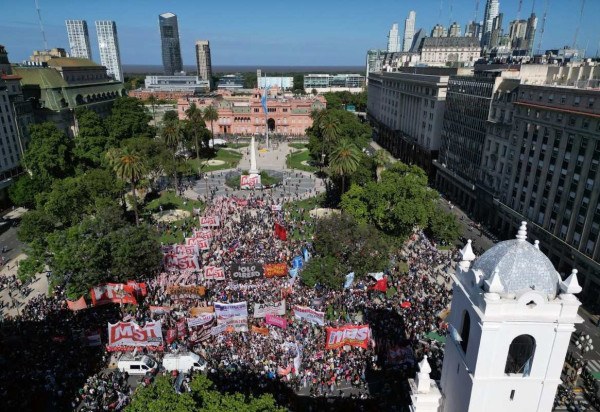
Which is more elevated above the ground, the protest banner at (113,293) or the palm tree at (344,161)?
the palm tree at (344,161)

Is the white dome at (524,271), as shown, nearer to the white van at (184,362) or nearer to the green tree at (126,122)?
the white van at (184,362)

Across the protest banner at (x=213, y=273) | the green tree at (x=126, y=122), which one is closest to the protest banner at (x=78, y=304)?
the protest banner at (x=213, y=273)

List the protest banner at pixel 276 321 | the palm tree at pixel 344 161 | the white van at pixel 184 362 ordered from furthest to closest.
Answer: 1. the palm tree at pixel 344 161
2. the protest banner at pixel 276 321
3. the white van at pixel 184 362

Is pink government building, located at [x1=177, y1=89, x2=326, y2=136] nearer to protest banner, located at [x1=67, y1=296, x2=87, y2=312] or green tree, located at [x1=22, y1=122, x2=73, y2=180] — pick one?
green tree, located at [x1=22, y1=122, x2=73, y2=180]

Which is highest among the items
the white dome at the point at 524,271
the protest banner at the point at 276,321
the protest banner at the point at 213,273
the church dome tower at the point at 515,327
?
the white dome at the point at 524,271

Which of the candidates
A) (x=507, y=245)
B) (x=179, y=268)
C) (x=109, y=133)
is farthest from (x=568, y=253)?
(x=109, y=133)

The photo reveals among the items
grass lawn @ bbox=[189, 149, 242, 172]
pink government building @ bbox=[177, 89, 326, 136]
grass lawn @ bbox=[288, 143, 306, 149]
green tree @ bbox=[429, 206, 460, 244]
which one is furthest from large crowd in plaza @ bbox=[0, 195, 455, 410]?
pink government building @ bbox=[177, 89, 326, 136]

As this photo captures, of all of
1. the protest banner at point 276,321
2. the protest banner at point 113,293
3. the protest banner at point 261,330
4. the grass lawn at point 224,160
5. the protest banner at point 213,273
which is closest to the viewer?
the protest banner at point 261,330
